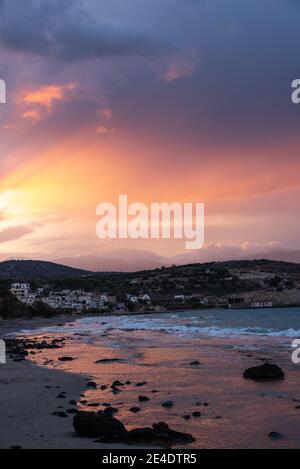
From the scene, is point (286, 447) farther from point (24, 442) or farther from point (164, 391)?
point (164, 391)

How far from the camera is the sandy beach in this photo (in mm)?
12000

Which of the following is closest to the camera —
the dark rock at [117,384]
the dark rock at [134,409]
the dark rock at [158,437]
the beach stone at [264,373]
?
the dark rock at [158,437]

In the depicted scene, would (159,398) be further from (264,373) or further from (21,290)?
(21,290)

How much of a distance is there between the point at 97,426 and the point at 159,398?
533 cm

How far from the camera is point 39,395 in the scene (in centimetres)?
1720

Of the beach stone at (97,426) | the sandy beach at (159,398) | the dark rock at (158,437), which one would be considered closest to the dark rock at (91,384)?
the sandy beach at (159,398)

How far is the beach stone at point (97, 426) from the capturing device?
1164cm

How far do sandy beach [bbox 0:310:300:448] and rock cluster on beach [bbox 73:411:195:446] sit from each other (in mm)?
297

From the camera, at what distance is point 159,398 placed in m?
16.8

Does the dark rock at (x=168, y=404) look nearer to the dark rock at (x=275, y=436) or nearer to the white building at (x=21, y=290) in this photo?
the dark rock at (x=275, y=436)

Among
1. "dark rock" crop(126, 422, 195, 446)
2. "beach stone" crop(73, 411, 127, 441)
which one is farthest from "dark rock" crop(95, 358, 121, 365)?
"dark rock" crop(126, 422, 195, 446)

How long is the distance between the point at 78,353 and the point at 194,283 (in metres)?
165

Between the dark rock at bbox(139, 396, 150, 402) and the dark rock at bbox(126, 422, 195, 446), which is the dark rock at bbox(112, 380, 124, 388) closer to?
the dark rock at bbox(139, 396, 150, 402)
